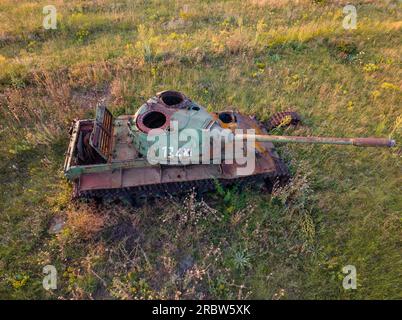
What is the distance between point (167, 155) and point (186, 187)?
879 mm

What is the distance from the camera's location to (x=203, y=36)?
13.5m

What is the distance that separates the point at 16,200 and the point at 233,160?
5113 mm

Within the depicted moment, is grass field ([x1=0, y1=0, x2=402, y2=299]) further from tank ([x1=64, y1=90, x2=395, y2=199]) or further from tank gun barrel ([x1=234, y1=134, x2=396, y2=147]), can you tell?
tank gun barrel ([x1=234, y1=134, x2=396, y2=147])

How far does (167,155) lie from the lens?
23.7 feet

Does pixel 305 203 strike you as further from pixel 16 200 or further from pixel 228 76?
pixel 16 200

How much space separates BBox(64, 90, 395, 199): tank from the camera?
23.7 ft

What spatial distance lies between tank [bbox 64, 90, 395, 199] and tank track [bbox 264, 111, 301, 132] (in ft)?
6.25

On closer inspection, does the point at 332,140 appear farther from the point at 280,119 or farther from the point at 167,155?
the point at 167,155
